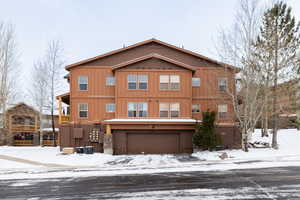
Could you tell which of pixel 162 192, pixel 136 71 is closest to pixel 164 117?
pixel 136 71

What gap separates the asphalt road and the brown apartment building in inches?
349

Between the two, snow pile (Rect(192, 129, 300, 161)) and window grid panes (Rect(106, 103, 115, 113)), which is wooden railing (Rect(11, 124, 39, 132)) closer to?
window grid panes (Rect(106, 103, 115, 113))

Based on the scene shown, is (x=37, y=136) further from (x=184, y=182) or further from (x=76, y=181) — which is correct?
(x=184, y=182)

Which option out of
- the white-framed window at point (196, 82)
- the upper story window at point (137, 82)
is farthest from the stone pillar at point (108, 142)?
the white-framed window at point (196, 82)

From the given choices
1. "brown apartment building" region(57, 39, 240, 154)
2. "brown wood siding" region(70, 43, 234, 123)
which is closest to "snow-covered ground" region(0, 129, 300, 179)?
"brown apartment building" region(57, 39, 240, 154)

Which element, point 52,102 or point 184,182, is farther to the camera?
point 52,102

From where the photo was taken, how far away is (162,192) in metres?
7.81

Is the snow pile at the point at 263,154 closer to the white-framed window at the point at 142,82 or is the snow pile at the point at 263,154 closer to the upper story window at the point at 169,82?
the upper story window at the point at 169,82

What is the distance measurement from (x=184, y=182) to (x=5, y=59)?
69.7ft

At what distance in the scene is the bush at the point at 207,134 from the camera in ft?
59.0

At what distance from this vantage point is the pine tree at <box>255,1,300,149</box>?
19078 mm

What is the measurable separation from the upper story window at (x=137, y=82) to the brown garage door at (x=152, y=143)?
15.1 ft

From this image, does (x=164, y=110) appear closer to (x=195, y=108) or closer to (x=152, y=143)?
(x=152, y=143)

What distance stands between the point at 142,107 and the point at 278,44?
46.5 feet
